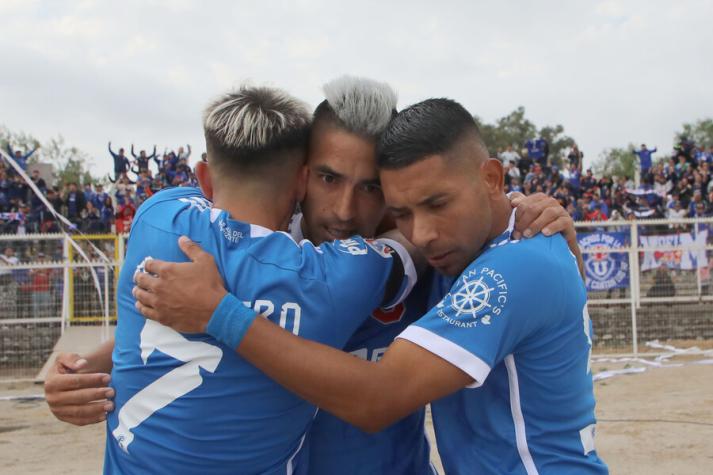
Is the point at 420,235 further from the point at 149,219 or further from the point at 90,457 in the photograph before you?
the point at 90,457

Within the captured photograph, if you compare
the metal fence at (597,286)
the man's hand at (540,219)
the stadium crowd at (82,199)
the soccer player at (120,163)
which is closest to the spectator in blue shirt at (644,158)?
the metal fence at (597,286)

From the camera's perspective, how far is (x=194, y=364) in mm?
1962

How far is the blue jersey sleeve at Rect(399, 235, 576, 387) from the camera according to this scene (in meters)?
1.94

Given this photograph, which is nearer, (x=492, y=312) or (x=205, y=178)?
(x=492, y=312)

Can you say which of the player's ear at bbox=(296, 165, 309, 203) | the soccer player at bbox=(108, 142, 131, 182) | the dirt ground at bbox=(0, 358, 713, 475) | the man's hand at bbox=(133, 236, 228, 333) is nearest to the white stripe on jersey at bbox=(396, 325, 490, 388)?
the man's hand at bbox=(133, 236, 228, 333)

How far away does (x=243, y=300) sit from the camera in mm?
1965

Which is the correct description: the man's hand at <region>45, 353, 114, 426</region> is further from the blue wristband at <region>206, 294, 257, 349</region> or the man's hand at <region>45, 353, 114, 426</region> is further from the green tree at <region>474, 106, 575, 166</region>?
the green tree at <region>474, 106, 575, 166</region>

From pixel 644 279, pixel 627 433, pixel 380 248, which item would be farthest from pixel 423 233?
pixel 644 279

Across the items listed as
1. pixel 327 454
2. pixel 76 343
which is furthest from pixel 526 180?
pixel 327 454

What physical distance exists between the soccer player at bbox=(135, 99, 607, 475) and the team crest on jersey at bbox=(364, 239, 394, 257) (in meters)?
0.08

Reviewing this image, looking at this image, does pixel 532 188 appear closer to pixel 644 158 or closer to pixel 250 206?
pixel 644 158

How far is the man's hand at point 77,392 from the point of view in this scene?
→ 220 cm

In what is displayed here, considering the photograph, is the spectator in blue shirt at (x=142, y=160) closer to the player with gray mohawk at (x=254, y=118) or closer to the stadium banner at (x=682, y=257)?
the stadium banner at (x=682, y=257)

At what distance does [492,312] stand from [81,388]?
52.5 inches
